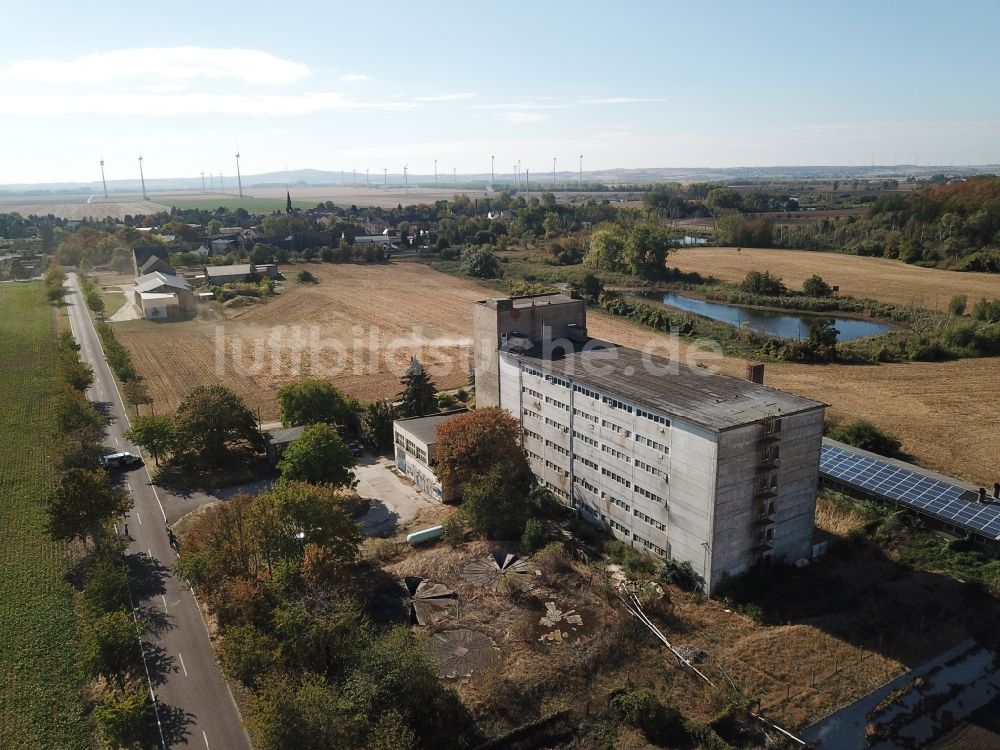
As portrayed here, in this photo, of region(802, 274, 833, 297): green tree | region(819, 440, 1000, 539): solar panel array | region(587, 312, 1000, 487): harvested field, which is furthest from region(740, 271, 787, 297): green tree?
region(819, 440, 1000, 539): solar panel array

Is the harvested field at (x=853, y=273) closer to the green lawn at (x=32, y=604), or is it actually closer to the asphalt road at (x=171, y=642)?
the asphalt road at (x=171, y=642)

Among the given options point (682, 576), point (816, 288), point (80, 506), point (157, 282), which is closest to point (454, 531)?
point (682, 576)

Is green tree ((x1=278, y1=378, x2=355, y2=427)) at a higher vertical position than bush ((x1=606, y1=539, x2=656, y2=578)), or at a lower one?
higher

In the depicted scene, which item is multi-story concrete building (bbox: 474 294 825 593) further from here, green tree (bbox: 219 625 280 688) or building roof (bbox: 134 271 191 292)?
building roof (bbox: 134 271 191 292)

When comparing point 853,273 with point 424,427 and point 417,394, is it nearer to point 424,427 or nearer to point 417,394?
point 417,394

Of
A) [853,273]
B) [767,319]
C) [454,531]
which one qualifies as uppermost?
[853,273]

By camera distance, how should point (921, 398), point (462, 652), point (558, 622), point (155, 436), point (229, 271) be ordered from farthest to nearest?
point (229, 271) → point (921, 398) → point (155, 436) → point (558, 622) → point (462, 652)

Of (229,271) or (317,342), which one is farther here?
(229,271)
